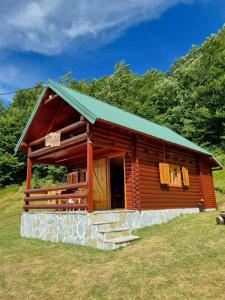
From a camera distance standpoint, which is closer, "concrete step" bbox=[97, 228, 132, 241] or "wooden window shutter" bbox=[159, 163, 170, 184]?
"concrete step" bbox=[97, 228, 132, 241]

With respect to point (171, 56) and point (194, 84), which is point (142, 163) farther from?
point (171, 56)

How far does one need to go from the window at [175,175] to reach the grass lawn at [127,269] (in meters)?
4.37

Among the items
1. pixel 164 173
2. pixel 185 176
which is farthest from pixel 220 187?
pixel 164 173

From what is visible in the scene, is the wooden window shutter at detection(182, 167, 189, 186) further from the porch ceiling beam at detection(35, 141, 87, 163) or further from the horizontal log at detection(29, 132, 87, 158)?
the horizontal log at detection(29, 132, 87, 158)

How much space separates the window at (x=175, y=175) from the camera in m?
14.5

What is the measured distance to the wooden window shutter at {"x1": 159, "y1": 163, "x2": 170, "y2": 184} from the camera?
13.3 metres

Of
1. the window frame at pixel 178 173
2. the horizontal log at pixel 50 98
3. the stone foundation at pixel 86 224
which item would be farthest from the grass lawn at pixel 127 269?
the horizontal log at pixel 50 98

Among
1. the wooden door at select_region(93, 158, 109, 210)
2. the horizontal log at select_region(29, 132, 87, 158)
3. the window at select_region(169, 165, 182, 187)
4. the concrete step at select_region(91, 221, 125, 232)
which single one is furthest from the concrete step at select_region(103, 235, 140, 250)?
the window at select_region(169, 165, 182, 187)

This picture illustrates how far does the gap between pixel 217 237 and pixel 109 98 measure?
31.6 m

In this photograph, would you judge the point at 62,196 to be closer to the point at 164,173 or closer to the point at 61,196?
the point at 61,196

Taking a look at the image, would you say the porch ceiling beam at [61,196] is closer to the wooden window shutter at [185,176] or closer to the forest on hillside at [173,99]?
the wooden window shutter at [185,176]

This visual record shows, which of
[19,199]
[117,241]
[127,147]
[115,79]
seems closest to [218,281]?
[117,241]

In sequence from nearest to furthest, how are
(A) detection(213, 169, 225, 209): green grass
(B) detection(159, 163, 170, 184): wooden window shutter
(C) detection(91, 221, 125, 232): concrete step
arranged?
1. (C) detection(91, 221, 125, 232): concrete step
2. (B) detection(159, 163, 170, 184): wooden window shutter
3. (A) detection(213, 169, 225, 209): green grass

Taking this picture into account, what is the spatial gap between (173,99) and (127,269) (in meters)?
31.1
